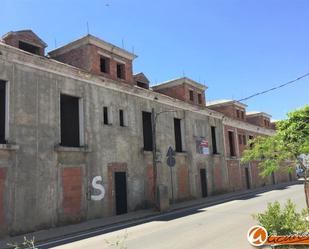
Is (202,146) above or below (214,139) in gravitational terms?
below

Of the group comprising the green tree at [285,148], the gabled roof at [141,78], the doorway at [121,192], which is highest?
the gabled roof at [141,78]

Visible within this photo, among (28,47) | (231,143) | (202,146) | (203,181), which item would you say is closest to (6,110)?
(28,47)

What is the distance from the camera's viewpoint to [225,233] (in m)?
11.8

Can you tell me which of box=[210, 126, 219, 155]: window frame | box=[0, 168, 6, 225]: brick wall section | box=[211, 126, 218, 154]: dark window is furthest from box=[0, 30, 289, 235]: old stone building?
box=[211, 126, 218, 154]: dark window

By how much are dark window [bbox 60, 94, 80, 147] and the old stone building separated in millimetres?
50

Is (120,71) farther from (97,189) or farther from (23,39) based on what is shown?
(97,189)

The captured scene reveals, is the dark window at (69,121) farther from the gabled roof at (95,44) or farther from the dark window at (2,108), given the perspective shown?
the gabled roof at (95,44)

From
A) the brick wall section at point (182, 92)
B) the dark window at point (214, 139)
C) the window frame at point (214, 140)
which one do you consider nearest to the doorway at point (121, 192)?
the brick wall section at point (182, 92)

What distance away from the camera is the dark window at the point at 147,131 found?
77.3 ft

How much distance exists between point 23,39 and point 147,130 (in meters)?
9.53

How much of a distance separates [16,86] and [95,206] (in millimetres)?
6961

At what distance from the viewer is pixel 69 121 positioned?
728 inches

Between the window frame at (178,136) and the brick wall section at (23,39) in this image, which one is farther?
the window frame at (178,136)

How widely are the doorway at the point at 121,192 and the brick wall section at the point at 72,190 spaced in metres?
2.82
